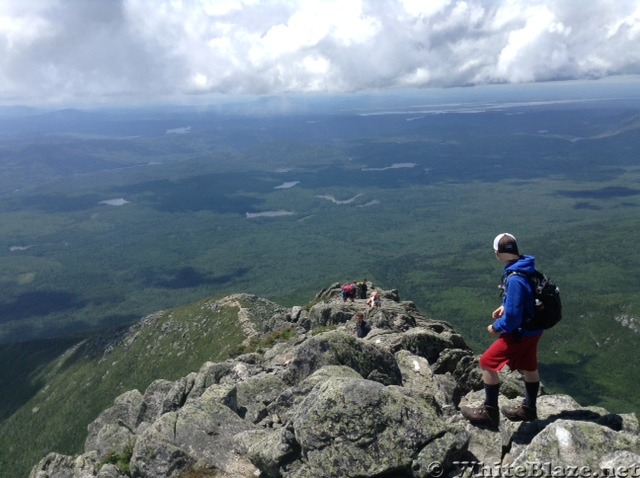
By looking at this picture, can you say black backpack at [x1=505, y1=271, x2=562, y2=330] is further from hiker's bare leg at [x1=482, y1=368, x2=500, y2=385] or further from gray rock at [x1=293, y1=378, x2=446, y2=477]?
gray rock at [x1=293, y1=378, x2=446, y2=477]

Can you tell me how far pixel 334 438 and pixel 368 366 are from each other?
8.72 m

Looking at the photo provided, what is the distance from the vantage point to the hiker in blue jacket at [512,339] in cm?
1398

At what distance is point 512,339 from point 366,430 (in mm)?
5074

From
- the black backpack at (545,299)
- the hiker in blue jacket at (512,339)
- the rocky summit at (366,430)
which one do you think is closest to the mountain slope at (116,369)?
the rocky summit at (366,430)

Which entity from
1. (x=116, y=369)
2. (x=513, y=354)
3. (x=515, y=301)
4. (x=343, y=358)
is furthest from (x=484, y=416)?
(x=116, y=369)

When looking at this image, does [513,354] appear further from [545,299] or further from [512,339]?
[545,299]

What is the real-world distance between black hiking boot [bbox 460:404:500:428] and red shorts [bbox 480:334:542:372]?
152 cm

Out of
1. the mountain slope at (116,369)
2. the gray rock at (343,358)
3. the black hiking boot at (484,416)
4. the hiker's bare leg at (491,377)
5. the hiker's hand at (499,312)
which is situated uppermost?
the hiker's hand at (499,312)

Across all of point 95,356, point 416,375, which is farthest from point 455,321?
point 416,375

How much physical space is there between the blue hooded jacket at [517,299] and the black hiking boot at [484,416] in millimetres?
3054

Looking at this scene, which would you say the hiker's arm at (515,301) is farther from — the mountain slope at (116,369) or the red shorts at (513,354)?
the mountain slope at (116,369)

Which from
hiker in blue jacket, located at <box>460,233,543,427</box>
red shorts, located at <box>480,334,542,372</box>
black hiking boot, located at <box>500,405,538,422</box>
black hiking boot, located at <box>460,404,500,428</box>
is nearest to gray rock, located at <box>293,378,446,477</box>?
black hiking boot, located at <box>460,404,500,428</box>

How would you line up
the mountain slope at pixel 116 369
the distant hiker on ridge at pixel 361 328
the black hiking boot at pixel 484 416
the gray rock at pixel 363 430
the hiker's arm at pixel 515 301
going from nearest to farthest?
the hiker's arm at pixel 515 301
the gray rock at pixel 363 430
the black hiking boot at pixel 484 416
the distant hiker on ridge at pixel 361 328
the mountain slope at pixel 116 369

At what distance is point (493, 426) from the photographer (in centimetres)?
1592
